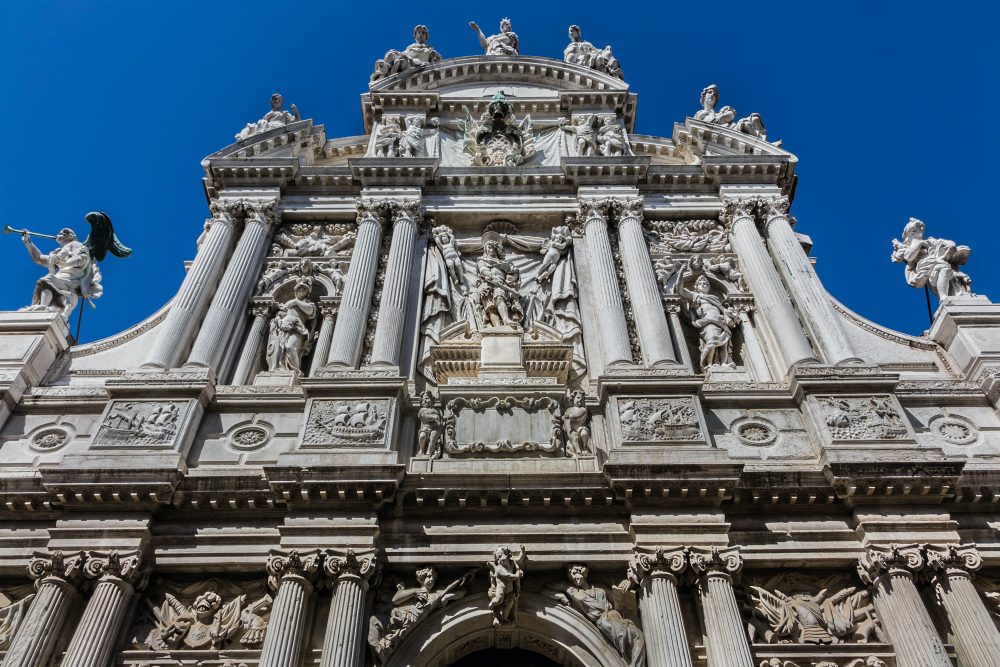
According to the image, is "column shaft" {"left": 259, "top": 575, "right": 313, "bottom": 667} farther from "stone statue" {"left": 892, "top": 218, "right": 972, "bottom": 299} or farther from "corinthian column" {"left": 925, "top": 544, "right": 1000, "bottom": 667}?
"stone statue" {"left": 892, "top": 218, "right": 972, "bottom": 299}

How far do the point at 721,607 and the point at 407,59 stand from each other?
14.4m

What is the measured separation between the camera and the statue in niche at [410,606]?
8.69 metres

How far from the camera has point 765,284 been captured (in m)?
12.9

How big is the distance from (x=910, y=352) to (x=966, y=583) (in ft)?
15.0

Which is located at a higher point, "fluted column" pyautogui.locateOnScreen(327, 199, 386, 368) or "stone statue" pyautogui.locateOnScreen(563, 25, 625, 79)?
"stone statue" pyautogui.locateOnScreen(563, 25, 625, 79)

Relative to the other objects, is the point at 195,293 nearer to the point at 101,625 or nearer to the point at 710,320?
the point at 101,625

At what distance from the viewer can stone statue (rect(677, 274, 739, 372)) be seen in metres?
12.5

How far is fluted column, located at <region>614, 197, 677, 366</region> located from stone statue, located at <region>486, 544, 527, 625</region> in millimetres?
3838

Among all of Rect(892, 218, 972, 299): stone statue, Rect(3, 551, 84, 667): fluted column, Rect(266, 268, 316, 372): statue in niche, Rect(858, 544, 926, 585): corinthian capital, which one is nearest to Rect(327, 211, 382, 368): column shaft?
Rect(266, 268, 316, 372): statue in niche

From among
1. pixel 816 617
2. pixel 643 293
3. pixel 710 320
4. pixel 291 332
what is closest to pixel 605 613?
pixel 816 617

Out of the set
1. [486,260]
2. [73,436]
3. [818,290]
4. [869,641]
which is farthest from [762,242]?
[73,436]

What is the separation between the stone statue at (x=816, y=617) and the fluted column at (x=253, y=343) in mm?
7752

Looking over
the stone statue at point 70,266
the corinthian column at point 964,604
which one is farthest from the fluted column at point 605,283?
the stone statue at point 70,266

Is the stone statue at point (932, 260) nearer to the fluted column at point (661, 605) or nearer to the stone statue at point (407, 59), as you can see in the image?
the fluted column at point (661, 605)
